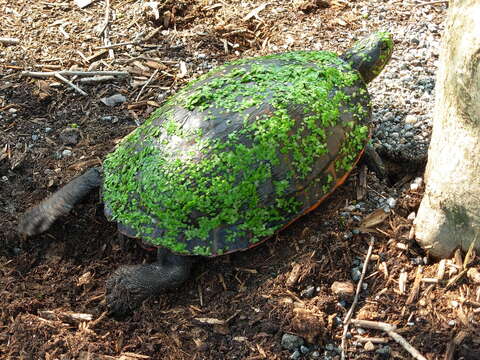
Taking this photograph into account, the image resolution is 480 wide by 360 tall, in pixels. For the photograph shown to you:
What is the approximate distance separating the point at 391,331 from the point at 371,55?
2.20m

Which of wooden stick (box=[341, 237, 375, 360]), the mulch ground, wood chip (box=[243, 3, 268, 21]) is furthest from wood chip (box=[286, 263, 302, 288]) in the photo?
wood chip (box=[243, 3, 268, 21])

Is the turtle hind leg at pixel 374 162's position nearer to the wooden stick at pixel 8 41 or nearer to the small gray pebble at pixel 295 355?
the small gray pebble at pixel 295 355

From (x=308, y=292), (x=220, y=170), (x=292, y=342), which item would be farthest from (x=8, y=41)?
(x=292, y=342)

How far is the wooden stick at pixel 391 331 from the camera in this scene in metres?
2.89

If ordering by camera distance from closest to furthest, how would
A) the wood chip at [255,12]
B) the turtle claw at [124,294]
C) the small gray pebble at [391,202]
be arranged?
the turtle claw at [124,294], the small gray pebble at [391,202], the wood chip at [255,12]

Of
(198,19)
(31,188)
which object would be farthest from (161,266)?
(198,19)

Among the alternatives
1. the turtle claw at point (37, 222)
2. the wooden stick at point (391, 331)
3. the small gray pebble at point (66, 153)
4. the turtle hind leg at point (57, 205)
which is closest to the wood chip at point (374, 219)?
the wooden stick at point (391, 331)

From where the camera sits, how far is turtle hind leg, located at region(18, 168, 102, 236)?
12.1 ft

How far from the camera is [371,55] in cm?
420

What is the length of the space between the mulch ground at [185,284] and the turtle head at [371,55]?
0.60 meters

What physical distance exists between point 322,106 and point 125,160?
1.41 metres

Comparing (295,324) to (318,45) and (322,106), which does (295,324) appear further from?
(318,45)

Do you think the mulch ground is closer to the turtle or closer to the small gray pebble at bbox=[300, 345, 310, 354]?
the small gray pebble at bbox=[300, 345, 310, 354]

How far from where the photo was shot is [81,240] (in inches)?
152
